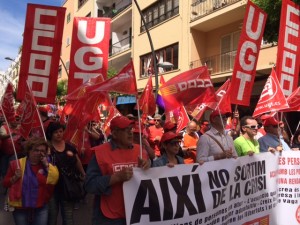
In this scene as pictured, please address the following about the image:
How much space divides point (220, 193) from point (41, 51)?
164 inches

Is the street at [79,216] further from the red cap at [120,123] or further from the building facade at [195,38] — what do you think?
the building facade at [195,38]

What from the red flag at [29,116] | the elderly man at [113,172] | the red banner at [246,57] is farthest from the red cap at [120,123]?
the red banner at [246,57]

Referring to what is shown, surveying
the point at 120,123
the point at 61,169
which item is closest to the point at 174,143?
Result: the point at 120,123

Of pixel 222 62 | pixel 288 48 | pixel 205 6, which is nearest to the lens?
pixel 288 48

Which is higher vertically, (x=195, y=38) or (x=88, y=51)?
(x=195, y=38)

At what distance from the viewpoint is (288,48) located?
7223 mm

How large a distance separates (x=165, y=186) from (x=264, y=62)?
42.9ft

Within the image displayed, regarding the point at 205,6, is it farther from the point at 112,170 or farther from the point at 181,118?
the point at 112,170

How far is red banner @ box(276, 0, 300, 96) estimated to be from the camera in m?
7.10

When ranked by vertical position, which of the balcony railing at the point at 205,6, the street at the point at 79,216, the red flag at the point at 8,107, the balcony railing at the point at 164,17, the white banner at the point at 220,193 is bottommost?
the street at the point at 79,216

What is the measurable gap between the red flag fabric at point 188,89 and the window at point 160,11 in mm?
16451

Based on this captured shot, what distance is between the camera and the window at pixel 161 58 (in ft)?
69.6

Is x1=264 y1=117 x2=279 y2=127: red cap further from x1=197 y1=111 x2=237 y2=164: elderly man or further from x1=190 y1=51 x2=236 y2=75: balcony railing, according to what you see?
x1=190 y1=51 x2=236 y2=75: balcony railing

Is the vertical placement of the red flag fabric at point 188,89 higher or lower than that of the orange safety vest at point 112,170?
higher
